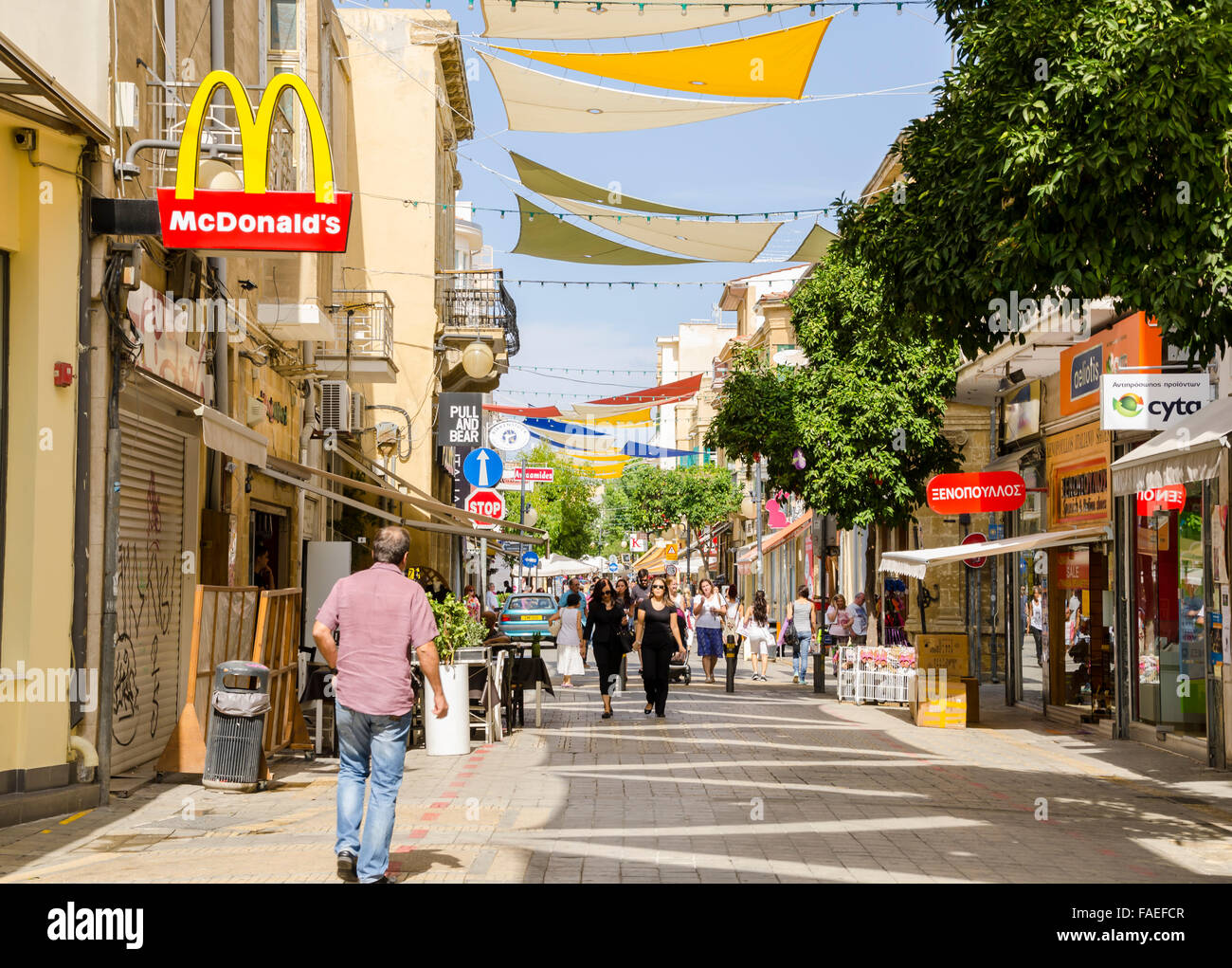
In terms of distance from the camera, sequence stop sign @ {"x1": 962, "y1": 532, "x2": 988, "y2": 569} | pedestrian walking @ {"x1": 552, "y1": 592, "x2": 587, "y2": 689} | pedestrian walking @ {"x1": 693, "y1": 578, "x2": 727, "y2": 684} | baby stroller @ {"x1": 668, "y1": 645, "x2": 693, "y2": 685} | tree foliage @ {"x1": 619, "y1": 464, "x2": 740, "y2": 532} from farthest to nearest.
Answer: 1. tree foliage @ {"x1": 619, "y1": 464, "x2": 740, "y2": 532}
2. pedestrian walking @ {"x1": 693, "y1": 578, "x2": 727, "y2": 684}
3. pedestrian walking @ {"x1": 552, "y1": 592, "x2": 587, "y2": 689}
4. baby stroller @ {"x1": 668, "y1": 645, "x2": 693, "y2": 685}
5. stop sign @ {"x1": 962, "y1": 532, "x2": 988, "y2": 569}

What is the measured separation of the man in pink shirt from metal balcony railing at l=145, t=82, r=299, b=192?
6.42 metres

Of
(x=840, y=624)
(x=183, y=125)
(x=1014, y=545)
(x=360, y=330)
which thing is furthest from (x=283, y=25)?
(x=840, y=624)

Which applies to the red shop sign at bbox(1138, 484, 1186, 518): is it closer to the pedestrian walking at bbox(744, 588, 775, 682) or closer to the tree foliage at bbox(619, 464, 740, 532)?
the pedestrian walking at bbox(744, 588, 775, 682)

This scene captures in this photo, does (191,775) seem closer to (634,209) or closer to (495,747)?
(495,747)

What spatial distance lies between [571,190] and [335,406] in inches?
318

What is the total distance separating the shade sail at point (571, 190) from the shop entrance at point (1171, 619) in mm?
6347

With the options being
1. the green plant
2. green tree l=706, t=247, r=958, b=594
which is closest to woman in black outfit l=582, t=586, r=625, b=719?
the green plant

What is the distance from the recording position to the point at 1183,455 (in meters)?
11.7

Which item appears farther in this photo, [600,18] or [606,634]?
[606,634]

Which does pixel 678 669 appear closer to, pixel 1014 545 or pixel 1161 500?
pixel 1014 545

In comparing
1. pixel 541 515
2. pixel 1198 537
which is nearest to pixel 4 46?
pixel 1198 537

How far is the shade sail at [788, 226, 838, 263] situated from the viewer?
715 inches

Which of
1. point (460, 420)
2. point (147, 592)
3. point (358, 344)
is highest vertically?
point (358, 344)

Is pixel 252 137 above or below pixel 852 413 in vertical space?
above
